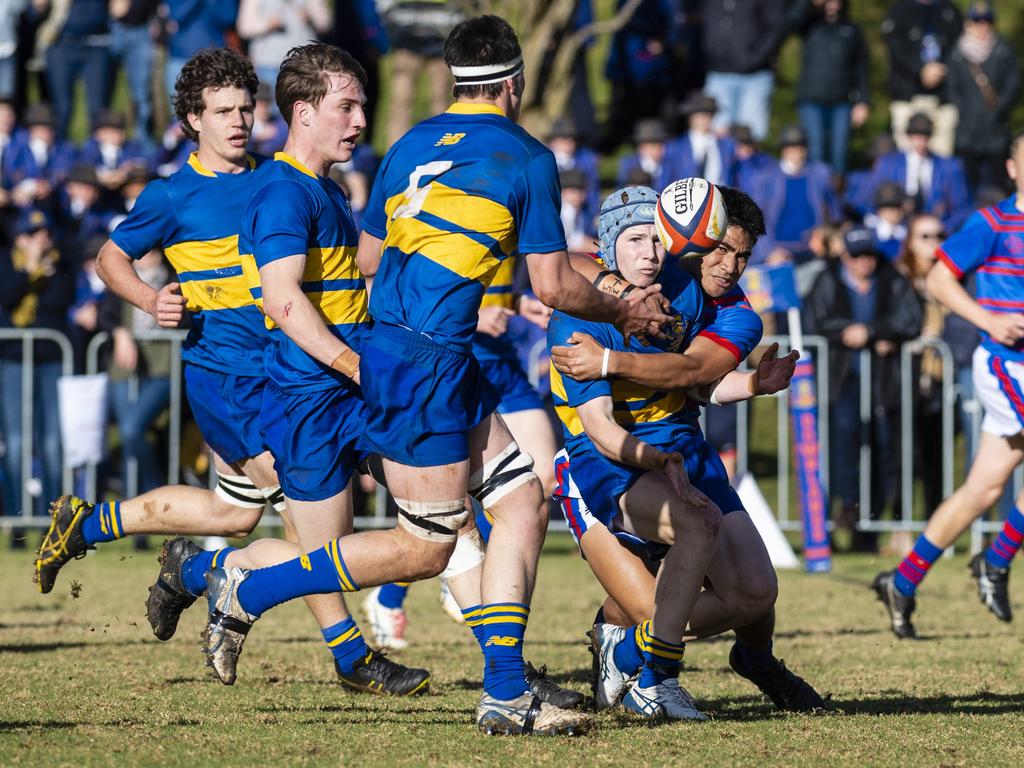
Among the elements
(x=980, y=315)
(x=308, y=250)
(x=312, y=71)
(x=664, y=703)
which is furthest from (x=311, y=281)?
(x=980, y=315)

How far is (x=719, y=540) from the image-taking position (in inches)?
253

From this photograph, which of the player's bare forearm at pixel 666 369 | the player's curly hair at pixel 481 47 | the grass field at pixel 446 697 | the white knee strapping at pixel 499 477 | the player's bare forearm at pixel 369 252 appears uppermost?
the player's curly hair at pixel 481 47

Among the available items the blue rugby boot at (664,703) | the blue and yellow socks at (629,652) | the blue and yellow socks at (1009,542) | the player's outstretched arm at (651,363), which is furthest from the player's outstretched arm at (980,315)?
the blue rugby boot at (664,703)

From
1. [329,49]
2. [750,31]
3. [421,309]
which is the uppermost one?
[750,31]

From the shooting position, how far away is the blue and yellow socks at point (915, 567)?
906cm

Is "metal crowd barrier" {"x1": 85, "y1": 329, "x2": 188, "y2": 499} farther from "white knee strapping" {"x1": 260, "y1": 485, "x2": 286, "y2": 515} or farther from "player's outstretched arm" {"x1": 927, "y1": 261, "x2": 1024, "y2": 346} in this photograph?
"player's outstretched arm" {"x1": 927, "y1": 261, "x2": 1024, "y2": 346}

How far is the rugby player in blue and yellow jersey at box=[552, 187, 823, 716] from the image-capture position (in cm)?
632

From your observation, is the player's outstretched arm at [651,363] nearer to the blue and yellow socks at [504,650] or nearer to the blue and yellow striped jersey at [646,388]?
the blue and yellow striped jersey at [646,388]

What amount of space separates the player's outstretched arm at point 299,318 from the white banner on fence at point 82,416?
678 cm

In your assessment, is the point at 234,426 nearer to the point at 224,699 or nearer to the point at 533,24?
the point at 224,699

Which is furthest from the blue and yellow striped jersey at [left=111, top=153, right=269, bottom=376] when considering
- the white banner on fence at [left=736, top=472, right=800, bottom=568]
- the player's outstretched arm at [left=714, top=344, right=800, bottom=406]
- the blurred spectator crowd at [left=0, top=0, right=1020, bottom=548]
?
the white banner on fence at [left=736, top=472, right=800, bottom=568]

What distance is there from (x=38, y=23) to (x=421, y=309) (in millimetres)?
12719

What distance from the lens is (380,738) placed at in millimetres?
5789

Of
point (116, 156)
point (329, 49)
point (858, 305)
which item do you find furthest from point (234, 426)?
point (116, 156)
